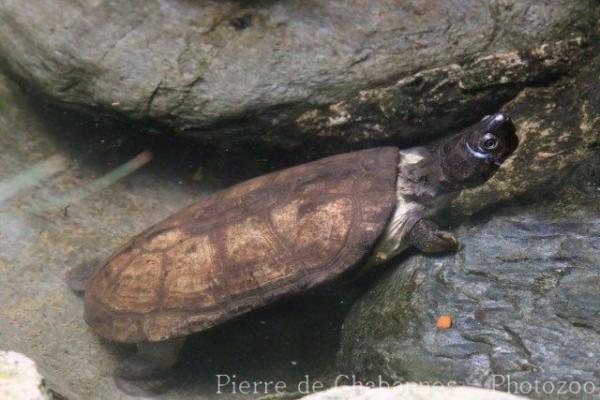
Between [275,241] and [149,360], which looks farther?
[149,360]

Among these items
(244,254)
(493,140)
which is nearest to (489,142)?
(493,140)

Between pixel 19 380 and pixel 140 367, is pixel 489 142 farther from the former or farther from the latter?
pixel 19 380

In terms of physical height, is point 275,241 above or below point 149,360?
above

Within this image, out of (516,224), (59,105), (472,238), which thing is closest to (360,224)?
(472,238)

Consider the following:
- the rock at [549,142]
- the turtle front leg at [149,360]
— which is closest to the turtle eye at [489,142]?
the rock at [549,142]

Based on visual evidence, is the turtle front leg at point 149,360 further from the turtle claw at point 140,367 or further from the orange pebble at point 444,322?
the orange pebble at point 444,322

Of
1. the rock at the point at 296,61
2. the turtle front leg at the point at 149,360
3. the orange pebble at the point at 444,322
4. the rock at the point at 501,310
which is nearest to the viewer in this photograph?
the rock at the point at 501,310

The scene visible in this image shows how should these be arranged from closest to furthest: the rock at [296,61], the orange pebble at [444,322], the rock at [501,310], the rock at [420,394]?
the rock at [420,394], the rock at [501,310], the orange pebble at [444,322], the rock at [296,61]
